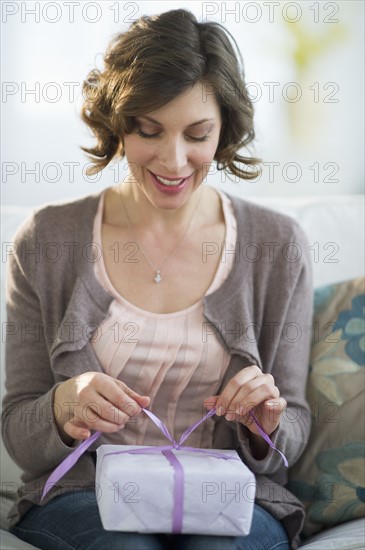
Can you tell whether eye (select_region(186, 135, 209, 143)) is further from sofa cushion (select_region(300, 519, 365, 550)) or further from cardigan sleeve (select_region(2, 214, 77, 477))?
sofa cushion (select_region(300, 519, 365, 550))

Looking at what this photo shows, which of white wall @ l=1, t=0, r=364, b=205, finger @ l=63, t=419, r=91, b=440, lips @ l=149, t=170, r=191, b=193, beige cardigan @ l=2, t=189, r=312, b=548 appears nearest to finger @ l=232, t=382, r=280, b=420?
beige cardigan @ l=2, t=189, r=312, b=548

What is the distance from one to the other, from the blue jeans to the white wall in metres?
0.96

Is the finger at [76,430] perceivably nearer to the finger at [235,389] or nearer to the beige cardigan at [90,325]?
the beige cardigan at [90,325]

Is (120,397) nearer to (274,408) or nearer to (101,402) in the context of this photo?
(101,402)

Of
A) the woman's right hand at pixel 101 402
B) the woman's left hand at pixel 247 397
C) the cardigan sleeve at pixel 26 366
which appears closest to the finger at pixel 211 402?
the woman's left hand at pixel 247 397

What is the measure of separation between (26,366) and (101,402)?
265mm

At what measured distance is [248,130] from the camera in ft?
4.73

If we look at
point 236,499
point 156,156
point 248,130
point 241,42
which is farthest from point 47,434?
point 241,42

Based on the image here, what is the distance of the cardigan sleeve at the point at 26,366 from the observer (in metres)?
1.34

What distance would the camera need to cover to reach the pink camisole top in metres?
1.35

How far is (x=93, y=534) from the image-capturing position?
1.16 m

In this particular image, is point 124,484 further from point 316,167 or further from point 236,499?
point 316,167

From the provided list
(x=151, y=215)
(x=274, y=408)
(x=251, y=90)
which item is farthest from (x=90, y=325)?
(x=251, y=90)

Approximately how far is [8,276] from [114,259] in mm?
187
